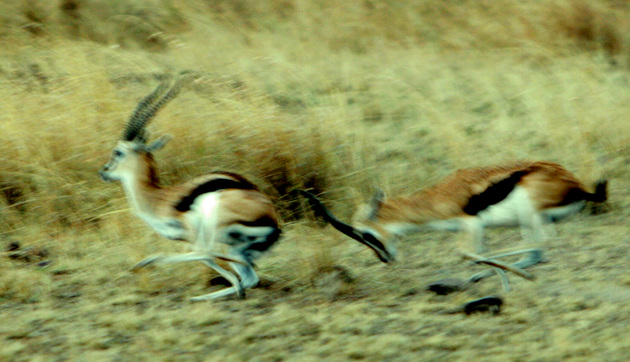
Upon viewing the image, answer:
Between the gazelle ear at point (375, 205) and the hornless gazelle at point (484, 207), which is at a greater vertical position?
the gazelle ear at point (375, 205)

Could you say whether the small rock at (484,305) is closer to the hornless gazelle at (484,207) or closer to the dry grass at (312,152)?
the dry grass at (312,152)

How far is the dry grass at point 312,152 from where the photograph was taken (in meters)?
4.55

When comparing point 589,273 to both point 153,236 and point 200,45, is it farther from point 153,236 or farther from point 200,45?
point 200,45

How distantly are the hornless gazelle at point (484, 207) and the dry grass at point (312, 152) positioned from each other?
324 millimetres

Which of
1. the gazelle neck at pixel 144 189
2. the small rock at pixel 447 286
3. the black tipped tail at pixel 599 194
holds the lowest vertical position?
the small rock at pixel 447 286

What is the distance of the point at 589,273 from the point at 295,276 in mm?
1851

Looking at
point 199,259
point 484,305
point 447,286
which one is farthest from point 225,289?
point 484,305

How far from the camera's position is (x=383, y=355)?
4.20m

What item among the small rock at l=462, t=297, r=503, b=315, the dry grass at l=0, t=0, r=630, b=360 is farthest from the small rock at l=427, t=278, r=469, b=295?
the small rock at l=462, t=297, r=503, b=315

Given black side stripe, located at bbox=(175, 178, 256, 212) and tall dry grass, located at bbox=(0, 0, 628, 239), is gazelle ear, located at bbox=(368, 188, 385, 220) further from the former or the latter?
tall dry grass, located at bbox=(0, 0, 628, 239)

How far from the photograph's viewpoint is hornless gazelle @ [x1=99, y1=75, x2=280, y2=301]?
196 inches

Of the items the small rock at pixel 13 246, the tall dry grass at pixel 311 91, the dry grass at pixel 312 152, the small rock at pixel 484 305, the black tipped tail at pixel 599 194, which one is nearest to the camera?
the dry grass at pixel 312 152

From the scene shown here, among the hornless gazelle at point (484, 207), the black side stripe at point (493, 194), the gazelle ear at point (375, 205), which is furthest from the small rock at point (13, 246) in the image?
the black side stripe at point (493, 194)

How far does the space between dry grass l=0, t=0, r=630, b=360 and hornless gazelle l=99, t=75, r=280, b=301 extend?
284mm
